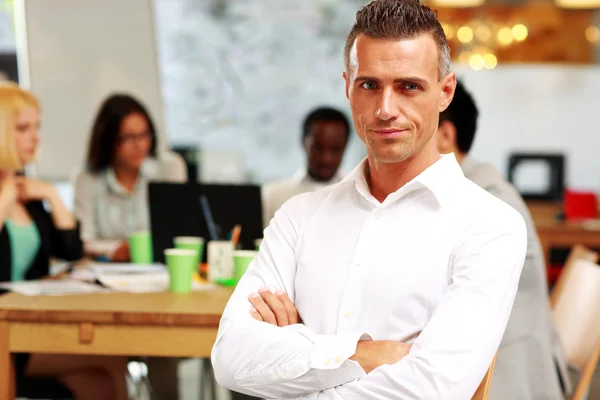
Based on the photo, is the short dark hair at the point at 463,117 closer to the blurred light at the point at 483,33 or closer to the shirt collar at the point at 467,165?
the shirt collar at the point at 467,165

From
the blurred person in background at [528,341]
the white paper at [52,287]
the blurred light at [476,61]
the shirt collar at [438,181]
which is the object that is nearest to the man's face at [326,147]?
the blurred person in background at [528,341]

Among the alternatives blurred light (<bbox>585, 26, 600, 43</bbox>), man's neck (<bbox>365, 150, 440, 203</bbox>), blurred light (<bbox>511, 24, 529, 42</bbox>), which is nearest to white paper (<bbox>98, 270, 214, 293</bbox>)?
man's neck (<bbox>365, 150, 440, 203</bbox>)

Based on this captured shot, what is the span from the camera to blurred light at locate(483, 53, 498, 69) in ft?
26.2

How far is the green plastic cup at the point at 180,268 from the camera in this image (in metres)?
2.56

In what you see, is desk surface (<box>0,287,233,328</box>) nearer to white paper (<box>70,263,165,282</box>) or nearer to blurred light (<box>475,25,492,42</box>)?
white paper (<box>70,263,165,282</box>)

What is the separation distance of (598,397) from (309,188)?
1786 mm

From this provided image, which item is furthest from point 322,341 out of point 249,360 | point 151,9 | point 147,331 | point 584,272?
point 151,9

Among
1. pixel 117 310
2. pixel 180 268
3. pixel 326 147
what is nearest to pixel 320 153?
pixel 326 147

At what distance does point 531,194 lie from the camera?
297 inches

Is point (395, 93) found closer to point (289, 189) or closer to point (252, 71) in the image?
point (289, 189)

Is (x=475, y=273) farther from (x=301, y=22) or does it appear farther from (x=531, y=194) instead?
(x=531, y=194)

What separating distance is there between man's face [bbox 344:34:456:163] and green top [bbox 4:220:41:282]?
1715 mm

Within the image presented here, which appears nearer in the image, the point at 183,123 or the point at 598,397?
the point at 598,397

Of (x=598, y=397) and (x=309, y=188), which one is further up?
(x=309, y=188)
